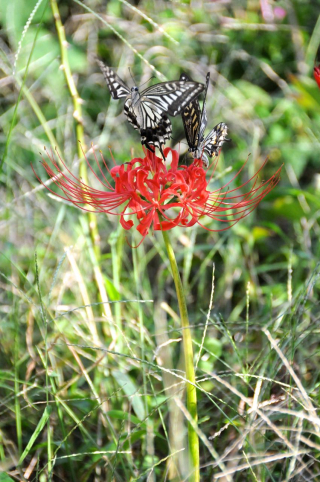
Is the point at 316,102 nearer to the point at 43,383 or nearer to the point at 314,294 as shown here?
the point at 314,294

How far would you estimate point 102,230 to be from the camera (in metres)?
2.18

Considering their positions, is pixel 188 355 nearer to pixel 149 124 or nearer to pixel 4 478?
pixel 4 478

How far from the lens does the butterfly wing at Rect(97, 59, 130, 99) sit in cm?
124

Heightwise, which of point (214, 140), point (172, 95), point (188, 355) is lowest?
point (188, 355)

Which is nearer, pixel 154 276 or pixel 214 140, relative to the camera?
pixel 214 140

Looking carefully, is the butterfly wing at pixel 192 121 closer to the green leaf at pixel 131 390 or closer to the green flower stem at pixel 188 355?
the green flower stem at pixel 188 355

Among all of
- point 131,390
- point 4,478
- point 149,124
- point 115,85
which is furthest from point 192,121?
point 4,478

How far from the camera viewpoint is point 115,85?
127cm

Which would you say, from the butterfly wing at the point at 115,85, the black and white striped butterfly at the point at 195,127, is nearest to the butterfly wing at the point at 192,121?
the black and white striped butterfly at the point at 195,127

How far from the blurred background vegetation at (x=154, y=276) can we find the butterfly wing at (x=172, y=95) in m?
0.10

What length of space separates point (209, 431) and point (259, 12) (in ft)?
7.33

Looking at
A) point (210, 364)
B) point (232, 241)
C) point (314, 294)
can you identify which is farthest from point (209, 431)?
point (232, 241)

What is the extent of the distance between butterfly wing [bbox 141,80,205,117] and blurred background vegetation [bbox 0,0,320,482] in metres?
0.10

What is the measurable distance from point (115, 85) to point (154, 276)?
3.46 ft
